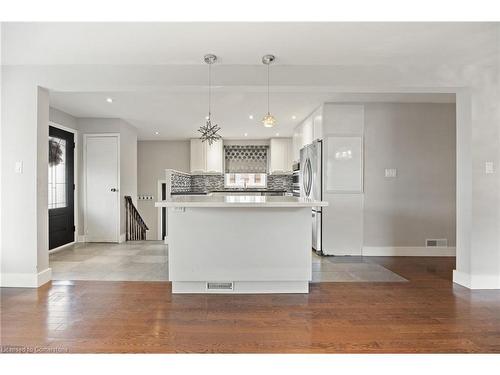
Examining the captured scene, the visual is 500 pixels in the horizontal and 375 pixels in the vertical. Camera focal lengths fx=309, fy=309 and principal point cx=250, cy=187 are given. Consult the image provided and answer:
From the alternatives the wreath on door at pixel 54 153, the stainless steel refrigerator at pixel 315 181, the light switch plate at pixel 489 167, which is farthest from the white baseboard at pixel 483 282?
the wreath on door at pixel 54 153

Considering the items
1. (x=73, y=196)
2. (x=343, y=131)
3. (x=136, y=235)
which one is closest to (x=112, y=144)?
(x=73, y=196)

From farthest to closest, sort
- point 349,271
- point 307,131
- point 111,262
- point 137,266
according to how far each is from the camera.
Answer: point 307,131 < point 111,262 < point 137,266 < point 349,271

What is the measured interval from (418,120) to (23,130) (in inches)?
209

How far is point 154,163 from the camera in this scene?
846 cm

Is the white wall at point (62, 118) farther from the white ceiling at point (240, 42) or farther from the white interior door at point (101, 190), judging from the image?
the white ceiling at point (240, 42)

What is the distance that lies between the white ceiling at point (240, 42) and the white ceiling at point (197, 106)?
110 centimetres

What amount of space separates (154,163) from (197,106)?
12.9 feet

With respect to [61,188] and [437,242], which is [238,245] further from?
[61,188]

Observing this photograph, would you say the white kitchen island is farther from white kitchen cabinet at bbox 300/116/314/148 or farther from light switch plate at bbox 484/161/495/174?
white kitchen cabinet at bbox 300/116/314/148

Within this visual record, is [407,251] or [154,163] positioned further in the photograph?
[154,163]

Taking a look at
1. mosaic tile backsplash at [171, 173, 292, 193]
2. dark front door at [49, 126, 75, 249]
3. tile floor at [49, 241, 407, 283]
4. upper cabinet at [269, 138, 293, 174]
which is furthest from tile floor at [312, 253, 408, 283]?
dark front door at [49, 126, 75, 249]

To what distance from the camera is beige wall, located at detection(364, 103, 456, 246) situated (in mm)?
4816

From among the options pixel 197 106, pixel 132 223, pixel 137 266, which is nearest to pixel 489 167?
pixel 197 106
